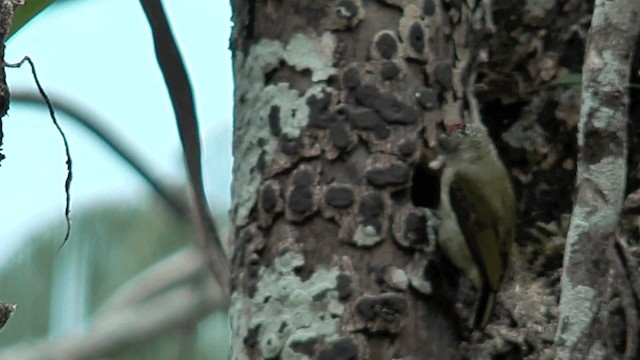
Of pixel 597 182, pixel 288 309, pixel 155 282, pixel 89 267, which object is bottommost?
pixel 89 267

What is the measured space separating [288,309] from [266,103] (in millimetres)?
286

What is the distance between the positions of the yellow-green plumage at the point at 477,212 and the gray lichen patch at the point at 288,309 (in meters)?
0.17

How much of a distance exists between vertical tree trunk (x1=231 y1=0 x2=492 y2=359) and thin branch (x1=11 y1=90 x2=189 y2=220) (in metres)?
0.14

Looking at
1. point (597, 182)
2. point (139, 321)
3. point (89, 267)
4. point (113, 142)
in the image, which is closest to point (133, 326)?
point (139, 321)

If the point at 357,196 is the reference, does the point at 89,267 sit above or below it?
below

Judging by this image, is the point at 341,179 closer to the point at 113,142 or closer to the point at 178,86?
the point at 178,86

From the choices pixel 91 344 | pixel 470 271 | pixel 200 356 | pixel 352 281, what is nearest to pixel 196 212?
pixel 352 281

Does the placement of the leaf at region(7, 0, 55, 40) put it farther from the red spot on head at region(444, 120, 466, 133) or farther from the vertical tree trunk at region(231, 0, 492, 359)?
the red spot on head at region(444, 120, 466, 133)

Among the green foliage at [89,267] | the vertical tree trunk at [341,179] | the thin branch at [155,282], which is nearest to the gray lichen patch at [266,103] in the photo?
the vertical tree trunk at [341,179]

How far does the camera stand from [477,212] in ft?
5.07

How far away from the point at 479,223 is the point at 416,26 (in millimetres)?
282

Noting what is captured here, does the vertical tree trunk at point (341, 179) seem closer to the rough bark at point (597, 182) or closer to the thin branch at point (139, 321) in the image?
the rough bark at point (597, 182)

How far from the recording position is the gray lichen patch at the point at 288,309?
141cm

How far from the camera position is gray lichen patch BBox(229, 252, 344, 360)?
141 centimetres
